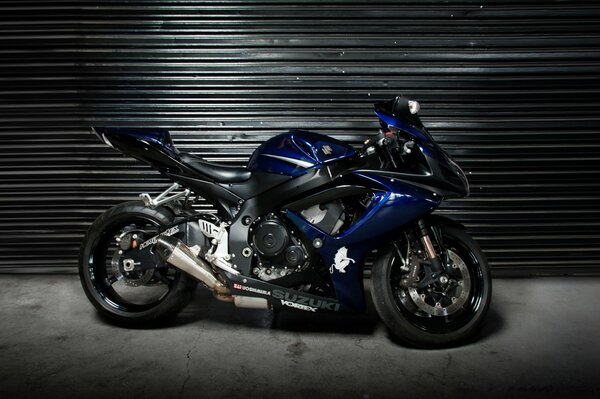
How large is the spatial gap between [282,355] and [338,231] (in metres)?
0.86

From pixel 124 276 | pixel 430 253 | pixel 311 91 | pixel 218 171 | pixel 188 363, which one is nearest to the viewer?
pixel 188 363

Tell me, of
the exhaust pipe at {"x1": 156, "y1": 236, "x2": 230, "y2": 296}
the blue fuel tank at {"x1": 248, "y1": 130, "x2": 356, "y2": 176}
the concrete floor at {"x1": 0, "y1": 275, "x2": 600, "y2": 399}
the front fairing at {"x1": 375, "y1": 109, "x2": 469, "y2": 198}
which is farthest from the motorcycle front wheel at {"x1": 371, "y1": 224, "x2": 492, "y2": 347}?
the exhaust pipe at {"x1": 156, "y1": 236, "x2": 230, "y2": 296}

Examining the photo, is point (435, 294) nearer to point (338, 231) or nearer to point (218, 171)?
point (338, 231)

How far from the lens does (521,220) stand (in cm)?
523

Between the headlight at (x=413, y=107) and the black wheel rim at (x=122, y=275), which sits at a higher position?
the headlight at (x=413, y=107)

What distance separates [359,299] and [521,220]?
6.51ft

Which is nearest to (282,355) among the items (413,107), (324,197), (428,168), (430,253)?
(324,197)

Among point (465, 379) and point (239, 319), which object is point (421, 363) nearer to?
point (465, 379)

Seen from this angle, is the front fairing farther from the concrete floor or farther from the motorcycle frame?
the concrete floor

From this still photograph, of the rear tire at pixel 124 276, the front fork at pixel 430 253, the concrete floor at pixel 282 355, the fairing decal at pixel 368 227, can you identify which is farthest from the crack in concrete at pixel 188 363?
the front fork at pixel 430 253

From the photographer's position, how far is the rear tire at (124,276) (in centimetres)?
424

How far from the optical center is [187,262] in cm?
405

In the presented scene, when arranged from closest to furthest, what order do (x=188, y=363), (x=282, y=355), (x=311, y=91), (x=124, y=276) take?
(x=188, y=363) → (x=282, y=355) → (x=124, y=276) → (x=311, y=91)

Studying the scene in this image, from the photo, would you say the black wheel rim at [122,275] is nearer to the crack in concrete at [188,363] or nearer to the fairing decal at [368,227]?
the crack in concrete at [188,363]
